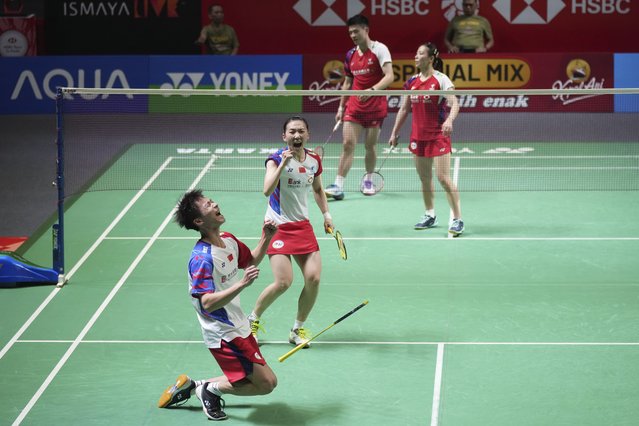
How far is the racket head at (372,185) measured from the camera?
1492 cm

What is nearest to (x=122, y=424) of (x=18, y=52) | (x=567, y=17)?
(x=18, y=52)

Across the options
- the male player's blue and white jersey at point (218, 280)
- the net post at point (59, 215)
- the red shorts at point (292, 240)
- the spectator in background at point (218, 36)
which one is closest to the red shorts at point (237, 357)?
the male player's blue and white jersey at point (218, 280)

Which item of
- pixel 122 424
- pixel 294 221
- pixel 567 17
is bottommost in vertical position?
pixel 122 424

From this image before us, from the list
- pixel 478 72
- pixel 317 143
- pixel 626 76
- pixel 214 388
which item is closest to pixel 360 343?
pixel 214 388

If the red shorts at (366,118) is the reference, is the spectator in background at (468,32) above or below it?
above

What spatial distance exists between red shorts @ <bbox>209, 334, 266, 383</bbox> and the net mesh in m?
6.44

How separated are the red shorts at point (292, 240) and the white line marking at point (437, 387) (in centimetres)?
141

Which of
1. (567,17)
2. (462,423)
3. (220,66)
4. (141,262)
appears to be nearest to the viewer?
(462,423)

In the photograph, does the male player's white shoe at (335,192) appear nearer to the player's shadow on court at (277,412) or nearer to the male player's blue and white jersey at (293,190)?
the male player's blue and white jersey at (293,190)

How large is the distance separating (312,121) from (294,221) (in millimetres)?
11156

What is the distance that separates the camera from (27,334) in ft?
33.0

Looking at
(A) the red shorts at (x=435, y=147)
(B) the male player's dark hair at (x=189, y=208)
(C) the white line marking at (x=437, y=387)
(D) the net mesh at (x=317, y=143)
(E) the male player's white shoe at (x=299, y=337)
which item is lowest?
(C) the white line marking at (x=437, y=387)

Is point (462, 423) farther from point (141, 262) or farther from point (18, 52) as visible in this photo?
point (18, 52)

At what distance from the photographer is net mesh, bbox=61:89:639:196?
15719 mm
